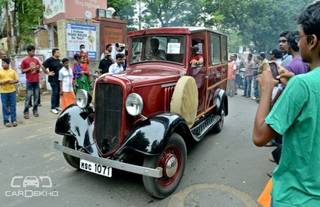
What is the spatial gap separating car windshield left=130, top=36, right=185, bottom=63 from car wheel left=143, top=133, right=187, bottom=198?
5.50 ft

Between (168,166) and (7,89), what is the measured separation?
191 inches

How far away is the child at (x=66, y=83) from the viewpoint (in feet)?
25.6

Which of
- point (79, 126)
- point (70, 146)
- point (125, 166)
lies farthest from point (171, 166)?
point (70, 146)

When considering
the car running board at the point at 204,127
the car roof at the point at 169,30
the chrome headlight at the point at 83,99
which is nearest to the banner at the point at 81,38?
the car roof at the point at 169,30

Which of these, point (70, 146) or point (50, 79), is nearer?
point (70, 146)

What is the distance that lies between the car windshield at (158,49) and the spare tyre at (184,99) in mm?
696

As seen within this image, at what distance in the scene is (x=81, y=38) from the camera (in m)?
11.4

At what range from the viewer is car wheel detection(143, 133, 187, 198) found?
349 cm

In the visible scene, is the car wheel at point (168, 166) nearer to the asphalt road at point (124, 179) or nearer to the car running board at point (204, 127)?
the asphalt road at point (124, 179)

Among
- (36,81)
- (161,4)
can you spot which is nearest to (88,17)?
(36,81)

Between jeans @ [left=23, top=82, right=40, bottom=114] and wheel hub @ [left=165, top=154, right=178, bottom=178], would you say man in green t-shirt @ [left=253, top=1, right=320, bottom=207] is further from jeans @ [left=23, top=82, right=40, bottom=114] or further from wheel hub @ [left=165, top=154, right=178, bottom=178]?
jeans @ [left=23, top=82, right=40, bottom=114]

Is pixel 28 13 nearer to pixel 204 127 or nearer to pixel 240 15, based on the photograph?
pixel 204 127

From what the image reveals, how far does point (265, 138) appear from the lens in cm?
138

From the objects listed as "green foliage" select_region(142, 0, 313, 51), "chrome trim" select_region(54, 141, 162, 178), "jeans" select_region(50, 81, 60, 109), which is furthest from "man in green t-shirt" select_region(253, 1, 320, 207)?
"green foliage" select_region(142, 0, 313, 51)
